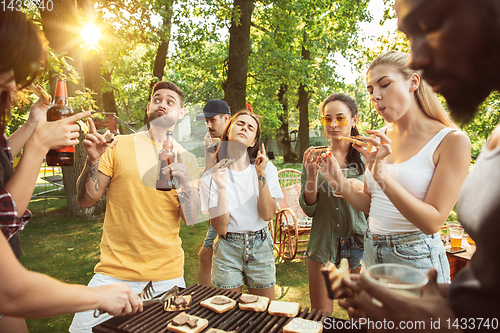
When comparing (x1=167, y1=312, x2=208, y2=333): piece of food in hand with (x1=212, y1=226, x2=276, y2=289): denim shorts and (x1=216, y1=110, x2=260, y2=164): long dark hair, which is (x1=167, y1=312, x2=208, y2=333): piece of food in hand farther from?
(x1=216, y1=110, x2=260, y2=164): long dark hair

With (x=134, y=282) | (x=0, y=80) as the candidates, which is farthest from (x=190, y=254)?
(x=0, y=80)

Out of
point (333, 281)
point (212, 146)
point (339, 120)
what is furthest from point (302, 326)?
point (212, 146)

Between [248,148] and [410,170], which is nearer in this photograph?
[410,170]

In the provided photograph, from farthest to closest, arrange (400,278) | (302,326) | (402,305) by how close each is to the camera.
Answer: (302,326) < (400,278) < (402,305)

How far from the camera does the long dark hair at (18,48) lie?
1077 millimetres

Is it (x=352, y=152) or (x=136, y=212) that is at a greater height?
(x=352, y=152)

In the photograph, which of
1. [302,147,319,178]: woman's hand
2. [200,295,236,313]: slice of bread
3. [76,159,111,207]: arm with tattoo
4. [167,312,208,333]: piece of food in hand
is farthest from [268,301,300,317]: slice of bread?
[76,159,111,207]: arm with tattoo

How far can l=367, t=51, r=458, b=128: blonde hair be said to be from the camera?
2082mm

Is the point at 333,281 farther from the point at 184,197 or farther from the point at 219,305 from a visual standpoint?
the point at 184,197

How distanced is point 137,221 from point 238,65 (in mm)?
5764

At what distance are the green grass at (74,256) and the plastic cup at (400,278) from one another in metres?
3.62

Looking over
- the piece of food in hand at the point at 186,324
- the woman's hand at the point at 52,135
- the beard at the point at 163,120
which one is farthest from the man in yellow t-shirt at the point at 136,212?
the piece of food in hand at the point at 186,324

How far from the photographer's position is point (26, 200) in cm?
150

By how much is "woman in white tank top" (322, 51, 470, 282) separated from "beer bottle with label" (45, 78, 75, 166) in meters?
2.23
